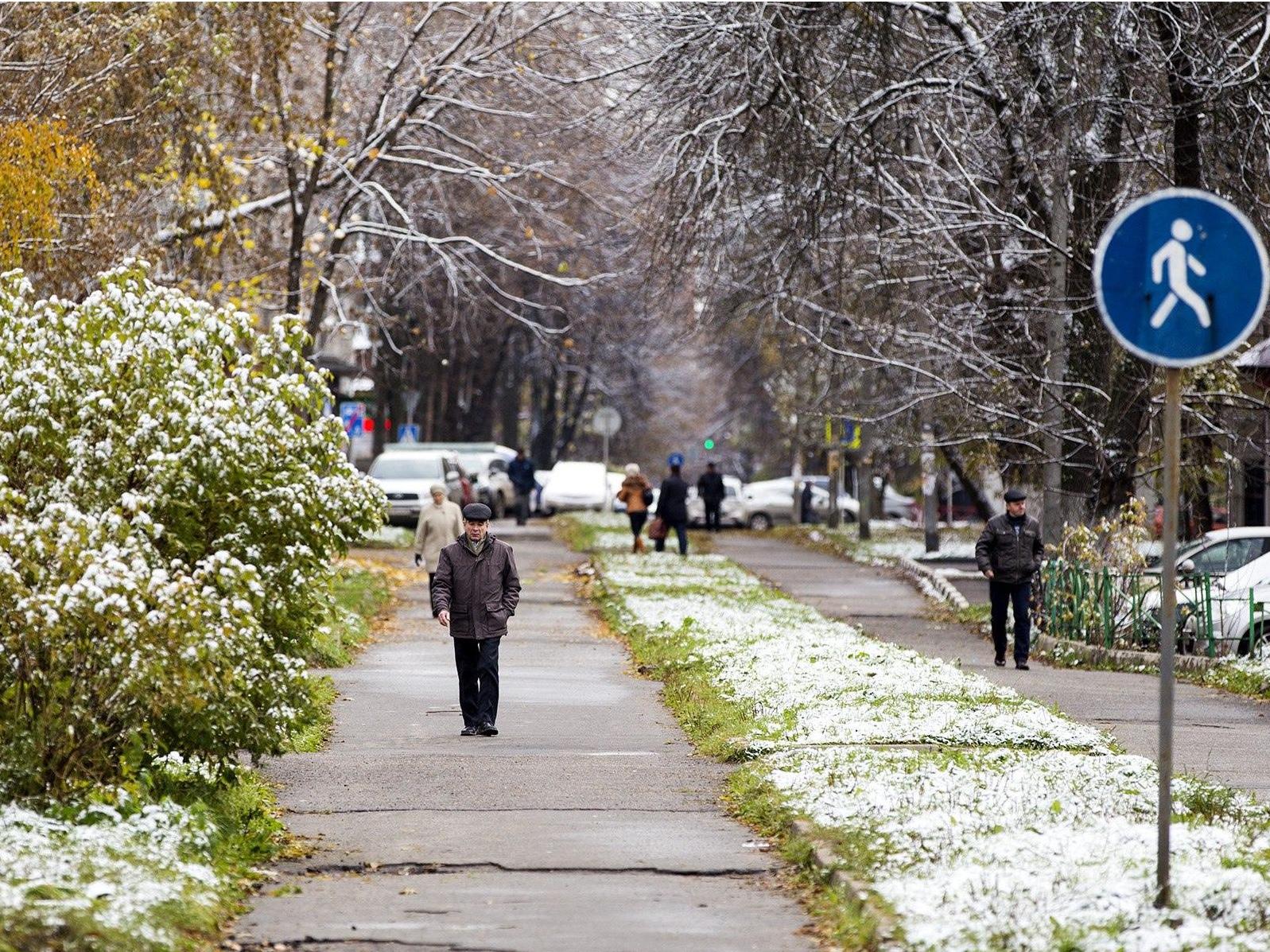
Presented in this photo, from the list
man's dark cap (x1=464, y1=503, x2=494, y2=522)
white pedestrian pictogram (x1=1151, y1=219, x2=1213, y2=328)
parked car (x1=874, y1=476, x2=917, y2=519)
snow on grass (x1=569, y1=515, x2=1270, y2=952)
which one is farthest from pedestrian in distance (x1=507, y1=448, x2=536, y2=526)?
white pedestrian pictogram (x1=1151, y1=219, x2=1213, y2=328)

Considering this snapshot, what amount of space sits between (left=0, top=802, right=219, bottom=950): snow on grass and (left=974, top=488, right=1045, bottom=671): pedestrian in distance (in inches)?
482

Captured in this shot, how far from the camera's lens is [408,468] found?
43.3 meters

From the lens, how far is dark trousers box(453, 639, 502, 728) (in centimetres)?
1366

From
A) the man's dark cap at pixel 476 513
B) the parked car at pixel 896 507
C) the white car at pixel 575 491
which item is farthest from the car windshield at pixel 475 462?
the man's dark cap at pixel 476 513

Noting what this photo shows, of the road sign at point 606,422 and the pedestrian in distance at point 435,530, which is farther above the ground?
the road sign at point 606,422

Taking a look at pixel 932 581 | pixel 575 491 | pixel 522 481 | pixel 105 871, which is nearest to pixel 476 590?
pixel 105 871

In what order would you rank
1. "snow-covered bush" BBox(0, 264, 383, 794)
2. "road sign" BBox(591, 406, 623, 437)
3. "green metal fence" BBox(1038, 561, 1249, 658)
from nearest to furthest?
1. "snow-covered bush" BBox(0, 264, 383, 794)
2. "green metal fence" BBox(1038, 561, 1249, 658)
3. "road sign" BBox(591, 406, 623, 437)

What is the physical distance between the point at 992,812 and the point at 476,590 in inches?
214

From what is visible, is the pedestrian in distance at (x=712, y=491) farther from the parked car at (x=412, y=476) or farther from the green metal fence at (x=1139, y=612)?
the green metal fence at (x=1139, y=612)

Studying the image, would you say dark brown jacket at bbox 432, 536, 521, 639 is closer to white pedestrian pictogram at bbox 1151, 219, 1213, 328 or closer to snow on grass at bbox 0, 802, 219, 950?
snow on grass at bbox 0, 802, 219, 950

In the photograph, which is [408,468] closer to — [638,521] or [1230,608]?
[638,521]

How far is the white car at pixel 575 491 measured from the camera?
187 ft

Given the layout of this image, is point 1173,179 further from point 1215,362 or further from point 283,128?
point 283,128

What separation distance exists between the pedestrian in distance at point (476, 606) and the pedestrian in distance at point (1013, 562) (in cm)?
707
